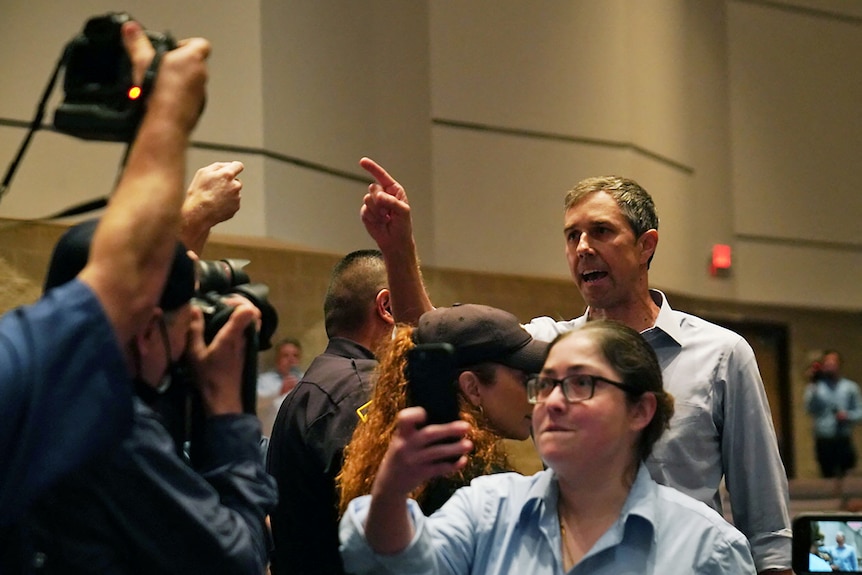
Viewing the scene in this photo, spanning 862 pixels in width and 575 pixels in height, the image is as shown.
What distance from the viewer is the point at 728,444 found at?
287cm

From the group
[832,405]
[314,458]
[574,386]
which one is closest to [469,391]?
[574,386]

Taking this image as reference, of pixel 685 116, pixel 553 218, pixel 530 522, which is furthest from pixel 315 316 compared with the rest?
pixel 530 522

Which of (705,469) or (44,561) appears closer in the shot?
(44,561)

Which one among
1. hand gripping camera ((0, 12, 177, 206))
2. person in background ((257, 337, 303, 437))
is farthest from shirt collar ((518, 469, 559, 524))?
person in background ((257, 337, 303, 437))

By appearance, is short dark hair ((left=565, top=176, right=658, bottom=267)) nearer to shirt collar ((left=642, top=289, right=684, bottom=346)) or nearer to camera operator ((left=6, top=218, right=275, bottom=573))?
shirt collar ((left=642, top=289, right=684, bottom=346))

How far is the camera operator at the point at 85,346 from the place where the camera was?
4.58 feet

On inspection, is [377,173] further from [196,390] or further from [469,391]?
[196,390]

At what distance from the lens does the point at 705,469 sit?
2.83 m

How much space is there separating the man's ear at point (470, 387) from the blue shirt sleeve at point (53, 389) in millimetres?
1125

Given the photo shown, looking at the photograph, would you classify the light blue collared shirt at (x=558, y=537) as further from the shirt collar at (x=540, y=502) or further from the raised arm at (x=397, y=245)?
the raised arm at (x=397, y=245)

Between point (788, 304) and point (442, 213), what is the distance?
4.55m

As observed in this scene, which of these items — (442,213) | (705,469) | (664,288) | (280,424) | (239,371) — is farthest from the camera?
(664,288)

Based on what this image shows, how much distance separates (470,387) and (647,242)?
0.85m

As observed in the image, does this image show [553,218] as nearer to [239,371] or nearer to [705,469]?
[705,469]
